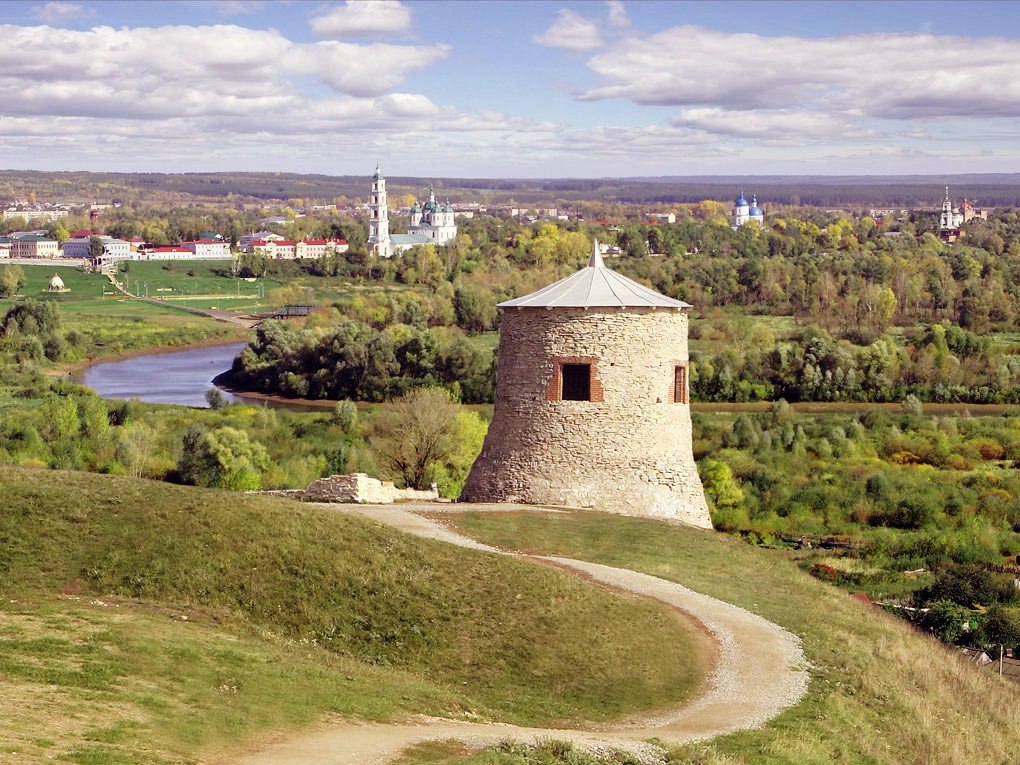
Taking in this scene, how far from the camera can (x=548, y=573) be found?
13.2 m

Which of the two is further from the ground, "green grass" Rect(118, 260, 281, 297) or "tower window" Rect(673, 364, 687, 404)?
"tower window" Rect(673, 364, 687, 404)

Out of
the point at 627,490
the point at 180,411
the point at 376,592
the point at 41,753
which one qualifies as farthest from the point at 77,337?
the point at 41,753

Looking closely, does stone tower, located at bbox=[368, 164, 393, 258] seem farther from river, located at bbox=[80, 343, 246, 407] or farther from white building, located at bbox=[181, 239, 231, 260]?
river, located at bbox=[80, 343, 246, 407]

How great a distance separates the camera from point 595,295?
18234mm

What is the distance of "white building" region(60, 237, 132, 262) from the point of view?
122m

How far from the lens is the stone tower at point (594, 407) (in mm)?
17906

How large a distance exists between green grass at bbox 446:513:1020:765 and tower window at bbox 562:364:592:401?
6.76 ft

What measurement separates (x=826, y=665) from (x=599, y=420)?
6.30 meters

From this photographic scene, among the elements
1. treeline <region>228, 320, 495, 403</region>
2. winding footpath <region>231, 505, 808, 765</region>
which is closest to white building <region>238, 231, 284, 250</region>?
treeline <region>228, 320, 495, 403</region>

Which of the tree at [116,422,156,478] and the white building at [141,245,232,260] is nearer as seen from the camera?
the tree at [116,422,156,478]

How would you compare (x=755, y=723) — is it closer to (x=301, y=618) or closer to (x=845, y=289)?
(x=301, y=618)

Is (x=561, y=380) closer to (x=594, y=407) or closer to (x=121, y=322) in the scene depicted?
(x=594, y=407)

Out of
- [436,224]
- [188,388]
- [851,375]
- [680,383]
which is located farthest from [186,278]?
[680,383]

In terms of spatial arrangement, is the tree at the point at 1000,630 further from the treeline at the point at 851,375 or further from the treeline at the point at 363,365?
the treeline at the point at 851,375
